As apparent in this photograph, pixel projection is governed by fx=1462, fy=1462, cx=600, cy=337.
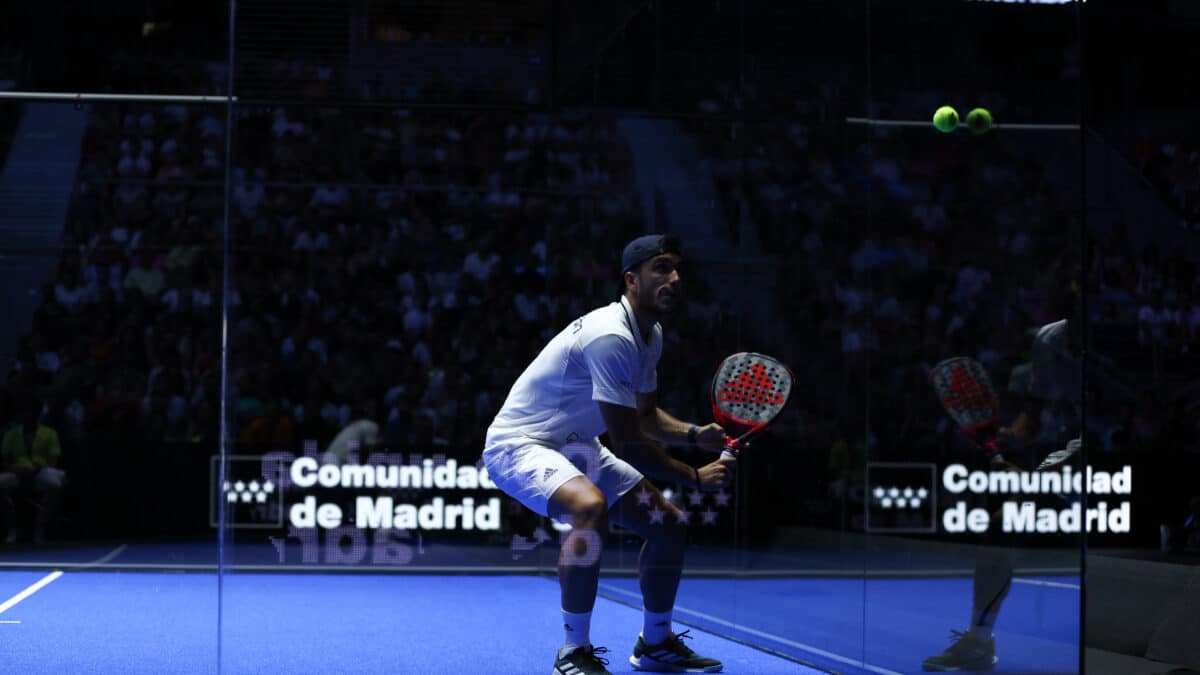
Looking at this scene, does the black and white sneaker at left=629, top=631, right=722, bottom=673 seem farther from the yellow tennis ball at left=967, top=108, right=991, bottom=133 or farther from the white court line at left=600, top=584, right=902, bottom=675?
the yellow tennis ball at left=967, top=108, right=991, bottom=133

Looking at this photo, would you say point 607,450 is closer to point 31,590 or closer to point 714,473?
point 714,473

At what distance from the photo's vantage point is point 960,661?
3973 millimetres

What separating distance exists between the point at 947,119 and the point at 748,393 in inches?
39.3

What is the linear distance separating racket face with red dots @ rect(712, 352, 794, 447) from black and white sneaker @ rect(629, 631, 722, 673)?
0.67m

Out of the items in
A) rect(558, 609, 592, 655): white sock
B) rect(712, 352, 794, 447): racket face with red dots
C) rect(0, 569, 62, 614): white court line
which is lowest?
rect(0, 569, 62, 614): white court line

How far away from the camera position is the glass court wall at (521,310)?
13.4ft

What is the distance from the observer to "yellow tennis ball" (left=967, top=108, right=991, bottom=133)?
Answer: 411 centimetres

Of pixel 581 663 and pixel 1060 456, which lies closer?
pixel 1060 456

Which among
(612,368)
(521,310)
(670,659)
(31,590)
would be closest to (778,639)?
(670,659)

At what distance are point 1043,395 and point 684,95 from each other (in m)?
1.69

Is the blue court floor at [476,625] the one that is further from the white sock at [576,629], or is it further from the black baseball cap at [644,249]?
the black baseball cap at [644,249]

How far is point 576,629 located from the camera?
4133mm

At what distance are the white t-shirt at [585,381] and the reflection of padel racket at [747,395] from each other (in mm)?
233

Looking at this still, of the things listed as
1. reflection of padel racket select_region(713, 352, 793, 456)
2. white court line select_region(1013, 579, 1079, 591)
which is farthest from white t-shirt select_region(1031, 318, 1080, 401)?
reflection of padel racket select_region(713, 352, 793, 456)
